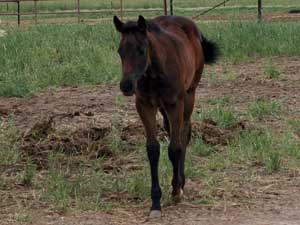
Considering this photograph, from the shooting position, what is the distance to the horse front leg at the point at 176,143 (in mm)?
A: 6613

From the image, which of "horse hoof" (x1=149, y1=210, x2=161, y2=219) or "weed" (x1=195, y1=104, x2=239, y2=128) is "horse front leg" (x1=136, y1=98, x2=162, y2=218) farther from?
"weed" (x1=195, y1=104, x2=239, y2=128)

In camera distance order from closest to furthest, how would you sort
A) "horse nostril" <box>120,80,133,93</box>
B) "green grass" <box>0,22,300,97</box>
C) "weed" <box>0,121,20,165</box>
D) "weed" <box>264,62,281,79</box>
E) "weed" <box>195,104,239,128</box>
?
"horse nostril" <box>120,80,133,93</box>
"weed" <box>0,121,20,165</box>
"weed" <box>195,104,239,128</box>
"green grass" <box>0,22,300,97</box>
"weed" <box>264,62,281,79</box>

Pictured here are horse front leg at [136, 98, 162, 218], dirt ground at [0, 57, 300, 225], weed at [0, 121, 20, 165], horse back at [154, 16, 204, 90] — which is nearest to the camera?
dirt ground at [0, 57, 300, 225]

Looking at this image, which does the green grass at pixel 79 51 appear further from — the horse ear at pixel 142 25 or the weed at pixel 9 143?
the horse ear at pixel 142 25

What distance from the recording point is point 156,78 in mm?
6418

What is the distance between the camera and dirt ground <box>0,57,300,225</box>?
637 centimetres

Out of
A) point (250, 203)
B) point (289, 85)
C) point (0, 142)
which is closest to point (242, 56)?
point (289, 85)

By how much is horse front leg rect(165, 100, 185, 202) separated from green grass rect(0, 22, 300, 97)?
219 inches

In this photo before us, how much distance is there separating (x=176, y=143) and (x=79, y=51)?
889 cm

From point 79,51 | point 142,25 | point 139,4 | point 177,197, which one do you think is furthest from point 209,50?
point 139,4

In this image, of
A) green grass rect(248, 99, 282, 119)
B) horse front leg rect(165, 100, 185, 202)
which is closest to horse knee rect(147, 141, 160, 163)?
horse front leg rect(165, 100, 185, 202)

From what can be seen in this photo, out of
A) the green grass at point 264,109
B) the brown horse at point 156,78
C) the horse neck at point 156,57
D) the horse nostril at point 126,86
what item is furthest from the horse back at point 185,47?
the green grass at point 264,109

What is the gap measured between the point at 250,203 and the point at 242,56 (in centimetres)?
933

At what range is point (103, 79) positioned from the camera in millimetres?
13305
